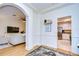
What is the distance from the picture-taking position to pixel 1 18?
5.20 metres

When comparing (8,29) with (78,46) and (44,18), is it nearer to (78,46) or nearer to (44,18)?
(44,18)

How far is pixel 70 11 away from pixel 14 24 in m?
4.06

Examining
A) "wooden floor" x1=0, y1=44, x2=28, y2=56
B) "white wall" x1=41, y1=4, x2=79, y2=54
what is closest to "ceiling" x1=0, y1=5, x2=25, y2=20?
"white wall" x1=41, y1=4, x2=79, y2=54

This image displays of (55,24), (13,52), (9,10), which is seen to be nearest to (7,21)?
(9,10)

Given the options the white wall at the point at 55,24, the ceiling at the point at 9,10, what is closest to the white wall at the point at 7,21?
the ceiling at the point at 9,10

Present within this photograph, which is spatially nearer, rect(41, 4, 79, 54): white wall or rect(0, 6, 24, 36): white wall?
rect(41, 4, 79, 54): white wall

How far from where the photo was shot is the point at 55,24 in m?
4.08

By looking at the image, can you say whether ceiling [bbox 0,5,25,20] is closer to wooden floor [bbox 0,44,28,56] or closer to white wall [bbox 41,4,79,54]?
white wall [bbox 41,4,79,54]

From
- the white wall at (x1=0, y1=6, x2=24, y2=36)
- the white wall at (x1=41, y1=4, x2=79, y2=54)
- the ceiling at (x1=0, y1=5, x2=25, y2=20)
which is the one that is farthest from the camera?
the white wall at (x1=0, y1=6, x2=24, y2=36)

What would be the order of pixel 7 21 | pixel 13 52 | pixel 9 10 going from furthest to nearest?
pixel 7 21, pixel 9 10, pixel 13 52

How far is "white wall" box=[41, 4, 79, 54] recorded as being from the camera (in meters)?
3.15

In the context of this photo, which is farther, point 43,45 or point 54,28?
point 43,45

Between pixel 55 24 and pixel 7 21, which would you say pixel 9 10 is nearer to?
pixel 7 21

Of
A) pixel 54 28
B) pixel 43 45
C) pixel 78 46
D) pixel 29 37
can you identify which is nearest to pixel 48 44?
pixel 43 45
